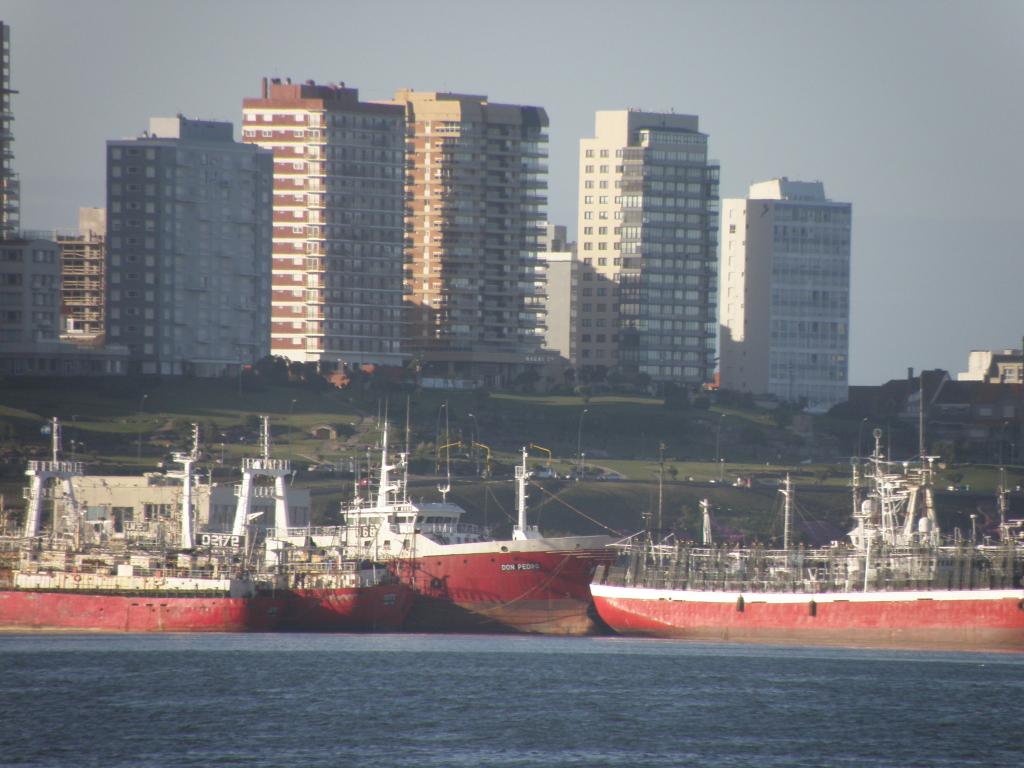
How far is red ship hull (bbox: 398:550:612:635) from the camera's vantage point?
A: 111 m

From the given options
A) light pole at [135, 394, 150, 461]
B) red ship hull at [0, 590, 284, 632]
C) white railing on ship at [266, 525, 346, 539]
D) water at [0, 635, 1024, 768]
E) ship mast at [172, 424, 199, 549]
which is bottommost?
water at [0, 635, 1024, 768]

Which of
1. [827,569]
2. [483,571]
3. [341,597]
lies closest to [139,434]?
[483,571]

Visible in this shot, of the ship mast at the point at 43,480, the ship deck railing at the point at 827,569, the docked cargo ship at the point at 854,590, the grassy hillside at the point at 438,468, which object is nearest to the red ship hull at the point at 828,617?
the docked cargo ship at the point at 854,590

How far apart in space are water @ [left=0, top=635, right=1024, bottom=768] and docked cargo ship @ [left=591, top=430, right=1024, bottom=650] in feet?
6.83

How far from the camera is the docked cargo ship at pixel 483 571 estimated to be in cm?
11131

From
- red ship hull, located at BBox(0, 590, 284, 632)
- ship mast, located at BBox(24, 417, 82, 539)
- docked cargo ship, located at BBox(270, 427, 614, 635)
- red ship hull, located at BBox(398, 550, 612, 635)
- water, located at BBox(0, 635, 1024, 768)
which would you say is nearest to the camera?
water, located at BBox(0, 635, 1024, 768)

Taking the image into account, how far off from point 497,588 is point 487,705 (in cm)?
3253

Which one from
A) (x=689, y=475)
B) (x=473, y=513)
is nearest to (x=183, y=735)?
(x=473, y=513)

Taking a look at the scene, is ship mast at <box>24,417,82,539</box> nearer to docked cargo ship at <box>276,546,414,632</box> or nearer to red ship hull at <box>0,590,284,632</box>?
red ship hull at <box>0,590,284,632</box>

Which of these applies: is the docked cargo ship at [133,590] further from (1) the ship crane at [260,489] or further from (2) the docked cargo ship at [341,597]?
(1) the ship crane at [260,489]

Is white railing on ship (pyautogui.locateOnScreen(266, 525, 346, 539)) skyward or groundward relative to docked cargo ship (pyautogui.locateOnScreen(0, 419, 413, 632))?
skyward

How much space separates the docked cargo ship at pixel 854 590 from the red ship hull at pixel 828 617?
6 cm

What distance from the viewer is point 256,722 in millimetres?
73625

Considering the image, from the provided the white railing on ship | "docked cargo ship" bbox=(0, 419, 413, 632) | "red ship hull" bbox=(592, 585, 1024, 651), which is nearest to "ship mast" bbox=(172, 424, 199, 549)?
"docked cargo ship" bbox=(0, 419, 413, 632)
